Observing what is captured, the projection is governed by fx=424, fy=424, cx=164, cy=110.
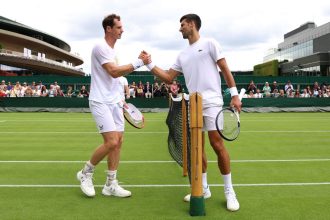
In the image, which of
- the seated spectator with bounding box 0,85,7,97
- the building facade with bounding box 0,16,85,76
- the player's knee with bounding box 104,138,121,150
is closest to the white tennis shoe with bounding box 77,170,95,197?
the player's knee with bounding box 104,138,121,150

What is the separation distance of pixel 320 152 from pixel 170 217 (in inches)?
218

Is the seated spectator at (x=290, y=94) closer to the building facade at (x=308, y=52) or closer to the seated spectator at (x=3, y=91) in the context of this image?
the seated spectator at (x=3, y=91)

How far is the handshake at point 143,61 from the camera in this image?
5.16 metres

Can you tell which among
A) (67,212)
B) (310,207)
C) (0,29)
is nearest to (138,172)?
(67,212)

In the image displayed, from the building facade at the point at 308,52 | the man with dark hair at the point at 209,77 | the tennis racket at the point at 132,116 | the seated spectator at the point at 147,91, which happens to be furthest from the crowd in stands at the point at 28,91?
the building facade at the point at 308,52

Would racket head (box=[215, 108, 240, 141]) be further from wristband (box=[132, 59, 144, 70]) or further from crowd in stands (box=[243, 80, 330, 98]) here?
crowd in stands (box=[243, 80, 330, 98])

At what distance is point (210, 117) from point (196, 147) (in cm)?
58

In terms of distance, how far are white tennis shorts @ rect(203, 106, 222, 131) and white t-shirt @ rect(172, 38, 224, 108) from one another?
5 cm

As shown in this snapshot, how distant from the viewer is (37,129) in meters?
14.3

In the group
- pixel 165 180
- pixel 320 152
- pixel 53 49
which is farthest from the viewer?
pixel 53 49

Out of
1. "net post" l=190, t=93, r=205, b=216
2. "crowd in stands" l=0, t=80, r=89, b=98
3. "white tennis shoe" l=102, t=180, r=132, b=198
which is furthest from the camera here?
"crowd in stands" l=0, t=80, r=89, b=98

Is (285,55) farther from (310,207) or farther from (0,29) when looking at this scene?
(310,207)

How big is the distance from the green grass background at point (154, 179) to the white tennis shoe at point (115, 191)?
0.09m

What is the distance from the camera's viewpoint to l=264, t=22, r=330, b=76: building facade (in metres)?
61.1
